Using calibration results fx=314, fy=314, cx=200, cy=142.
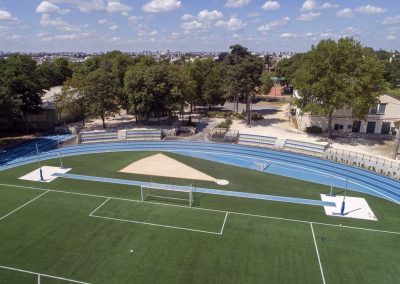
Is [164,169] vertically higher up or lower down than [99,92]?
lower down

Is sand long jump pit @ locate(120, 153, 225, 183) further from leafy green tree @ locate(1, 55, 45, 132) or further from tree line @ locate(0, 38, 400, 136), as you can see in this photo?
leafy green tree @ locate(1, 55, 45, 132)

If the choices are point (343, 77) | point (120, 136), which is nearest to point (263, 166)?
point (343, 77)

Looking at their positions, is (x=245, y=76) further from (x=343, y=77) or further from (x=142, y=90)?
(x=142, y=90)

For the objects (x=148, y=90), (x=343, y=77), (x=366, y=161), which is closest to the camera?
(x=366, y=161)

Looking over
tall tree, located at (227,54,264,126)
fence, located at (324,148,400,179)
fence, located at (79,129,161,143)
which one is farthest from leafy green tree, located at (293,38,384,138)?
fence, located at (79,129,161,143)

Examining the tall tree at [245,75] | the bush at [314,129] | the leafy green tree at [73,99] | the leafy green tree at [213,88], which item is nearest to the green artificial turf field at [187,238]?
the bush at [314,129]

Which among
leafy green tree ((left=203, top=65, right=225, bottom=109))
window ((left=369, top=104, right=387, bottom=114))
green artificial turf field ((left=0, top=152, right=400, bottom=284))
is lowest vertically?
green artificial turf field ((left=0, top=152, right=400, bottom=284))

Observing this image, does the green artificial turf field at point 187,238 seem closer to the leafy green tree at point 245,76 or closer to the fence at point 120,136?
the fence at point 120,136

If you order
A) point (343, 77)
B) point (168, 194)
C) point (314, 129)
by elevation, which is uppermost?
point (343, 77)
